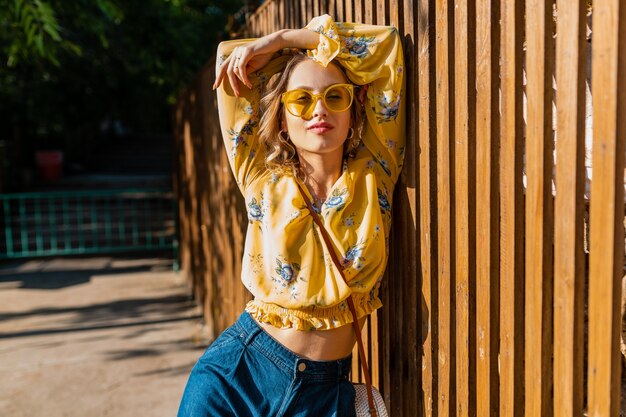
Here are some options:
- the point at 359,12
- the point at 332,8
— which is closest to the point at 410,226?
the point at 359,12

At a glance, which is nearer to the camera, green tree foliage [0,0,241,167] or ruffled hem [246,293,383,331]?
ruffled hem [246,293,383,331]

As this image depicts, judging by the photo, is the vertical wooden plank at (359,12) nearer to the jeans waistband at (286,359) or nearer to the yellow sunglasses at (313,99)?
the yellow sunglasses at (313,99)

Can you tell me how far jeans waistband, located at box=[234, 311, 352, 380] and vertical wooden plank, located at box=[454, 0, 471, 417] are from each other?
387 mm

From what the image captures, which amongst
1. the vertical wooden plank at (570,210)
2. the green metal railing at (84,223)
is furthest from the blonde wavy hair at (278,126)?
the green metal railing at (84,223)

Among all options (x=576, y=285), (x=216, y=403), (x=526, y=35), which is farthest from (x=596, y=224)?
(x=216, y=403)

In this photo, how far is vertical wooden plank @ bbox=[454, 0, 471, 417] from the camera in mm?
1852

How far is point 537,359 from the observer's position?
63.2 inches

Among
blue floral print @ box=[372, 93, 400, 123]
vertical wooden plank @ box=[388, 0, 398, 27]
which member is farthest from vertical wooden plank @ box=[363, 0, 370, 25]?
blue floral print @ box=[372, 93, 400, 123]

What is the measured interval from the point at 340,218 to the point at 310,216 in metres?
0.09

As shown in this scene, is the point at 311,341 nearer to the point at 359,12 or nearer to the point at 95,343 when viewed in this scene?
the point at 359,12

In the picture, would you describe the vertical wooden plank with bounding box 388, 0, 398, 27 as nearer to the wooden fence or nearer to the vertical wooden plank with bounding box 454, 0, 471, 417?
the wooden fence

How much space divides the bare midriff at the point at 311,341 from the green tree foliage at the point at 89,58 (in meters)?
4.26

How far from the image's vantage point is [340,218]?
2172mm

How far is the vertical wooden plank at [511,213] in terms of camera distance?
1.63 m
